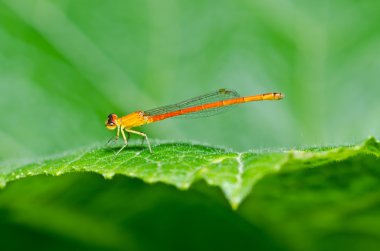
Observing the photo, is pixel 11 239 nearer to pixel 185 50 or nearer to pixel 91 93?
pixel 91 93

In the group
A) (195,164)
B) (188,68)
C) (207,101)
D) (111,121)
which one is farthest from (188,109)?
(195,164)

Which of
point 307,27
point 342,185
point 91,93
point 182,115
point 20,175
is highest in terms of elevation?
point 307,27

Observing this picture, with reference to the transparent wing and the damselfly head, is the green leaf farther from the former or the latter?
the transparent wing

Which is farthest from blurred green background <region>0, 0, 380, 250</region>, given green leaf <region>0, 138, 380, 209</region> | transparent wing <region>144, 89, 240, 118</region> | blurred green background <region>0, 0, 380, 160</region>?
green leaf <region>0, 138, 380, 209</region>

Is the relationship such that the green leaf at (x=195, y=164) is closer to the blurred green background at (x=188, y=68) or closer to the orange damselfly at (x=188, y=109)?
the orange damselfly at (x=188, y=109)

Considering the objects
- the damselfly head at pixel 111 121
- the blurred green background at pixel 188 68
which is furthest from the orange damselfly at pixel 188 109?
the blurred green background at pixel 188 68

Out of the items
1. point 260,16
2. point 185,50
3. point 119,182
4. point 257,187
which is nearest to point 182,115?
point 185,50
